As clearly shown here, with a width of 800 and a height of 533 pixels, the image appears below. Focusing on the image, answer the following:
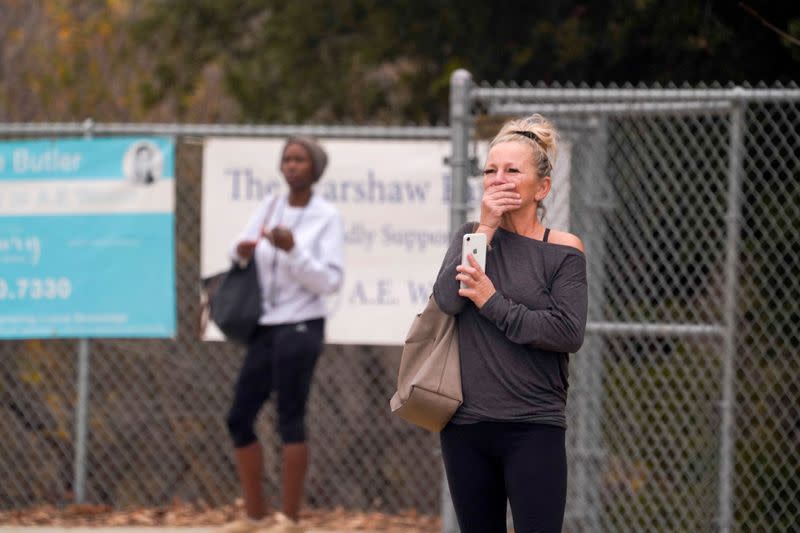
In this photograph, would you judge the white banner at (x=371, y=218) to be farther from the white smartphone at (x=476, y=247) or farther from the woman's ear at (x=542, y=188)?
the white smartphone at (x=476, y=247)

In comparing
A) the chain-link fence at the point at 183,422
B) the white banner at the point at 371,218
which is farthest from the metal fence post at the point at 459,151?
the chain-link fence at the point at 183,422

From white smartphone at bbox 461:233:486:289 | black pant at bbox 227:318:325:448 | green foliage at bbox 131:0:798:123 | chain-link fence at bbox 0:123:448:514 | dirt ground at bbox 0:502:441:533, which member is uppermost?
green foliage at bbox 131:0:798:123

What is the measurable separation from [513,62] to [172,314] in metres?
3.22

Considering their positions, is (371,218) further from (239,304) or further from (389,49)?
(389,49)

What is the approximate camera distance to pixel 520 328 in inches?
141

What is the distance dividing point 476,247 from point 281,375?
8.70 ft

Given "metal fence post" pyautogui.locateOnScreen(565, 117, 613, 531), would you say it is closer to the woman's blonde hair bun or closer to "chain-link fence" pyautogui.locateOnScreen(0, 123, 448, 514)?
"chain-link fence" pyautogui.locateOnScreen(0, 123, 448, 514)

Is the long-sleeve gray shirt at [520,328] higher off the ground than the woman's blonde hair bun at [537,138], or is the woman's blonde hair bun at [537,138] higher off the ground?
the woman's blonde hair bun at [537,138]

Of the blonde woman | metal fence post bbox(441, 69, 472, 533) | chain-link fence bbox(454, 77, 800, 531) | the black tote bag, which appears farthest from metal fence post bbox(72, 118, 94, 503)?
the blonde woman

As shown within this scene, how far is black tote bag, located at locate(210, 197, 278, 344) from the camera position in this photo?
6.07m

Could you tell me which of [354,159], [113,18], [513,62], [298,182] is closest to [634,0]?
[513,62]

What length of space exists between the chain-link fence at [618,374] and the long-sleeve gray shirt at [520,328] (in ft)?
5.89

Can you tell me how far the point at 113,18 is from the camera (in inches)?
456

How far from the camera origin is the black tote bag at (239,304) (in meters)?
6.07
